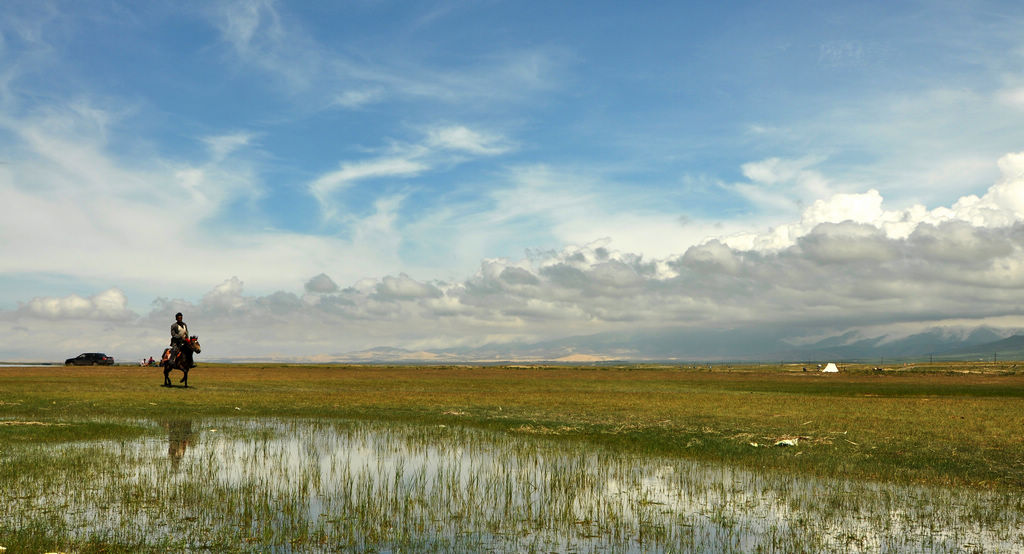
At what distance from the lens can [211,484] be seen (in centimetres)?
1456

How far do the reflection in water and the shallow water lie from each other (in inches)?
5.4

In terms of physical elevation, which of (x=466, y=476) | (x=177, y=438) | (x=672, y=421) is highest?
(x=177, y=438)

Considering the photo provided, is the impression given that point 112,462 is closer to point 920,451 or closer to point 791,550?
point 791,550

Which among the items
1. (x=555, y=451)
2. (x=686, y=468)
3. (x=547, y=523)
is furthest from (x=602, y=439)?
(x=547, y=523)

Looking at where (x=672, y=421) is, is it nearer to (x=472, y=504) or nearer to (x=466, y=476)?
(x=466, y=476)

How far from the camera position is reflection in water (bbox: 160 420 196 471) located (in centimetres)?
1766

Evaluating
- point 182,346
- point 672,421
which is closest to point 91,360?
point 182,346

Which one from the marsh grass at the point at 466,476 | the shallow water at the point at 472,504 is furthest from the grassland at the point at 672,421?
the shallow water at the point at 472,504

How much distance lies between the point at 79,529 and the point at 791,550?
11140 millimetres

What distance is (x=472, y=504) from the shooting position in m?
13.7

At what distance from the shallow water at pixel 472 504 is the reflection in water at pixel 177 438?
0.14 metres

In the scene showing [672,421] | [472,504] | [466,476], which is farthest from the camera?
[672,421]

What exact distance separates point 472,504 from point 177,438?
12.0 meters

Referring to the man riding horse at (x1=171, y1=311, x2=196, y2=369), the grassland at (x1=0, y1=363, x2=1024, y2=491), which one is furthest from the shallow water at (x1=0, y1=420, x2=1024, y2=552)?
the man riding horse at (x1=171, y1=311, x2=196, y2=369)
